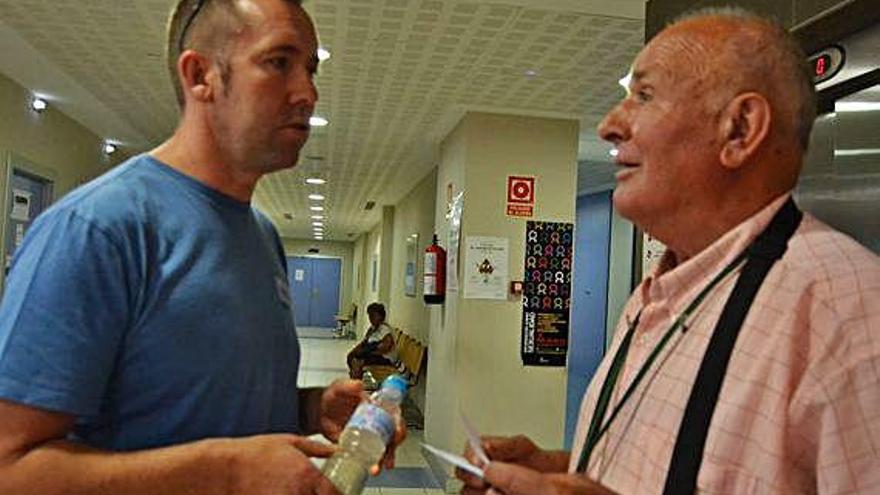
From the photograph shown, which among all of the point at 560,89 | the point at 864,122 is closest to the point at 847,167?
the point at 864,122

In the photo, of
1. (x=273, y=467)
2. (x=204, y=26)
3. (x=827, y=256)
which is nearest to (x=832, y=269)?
(x=827, y=256)

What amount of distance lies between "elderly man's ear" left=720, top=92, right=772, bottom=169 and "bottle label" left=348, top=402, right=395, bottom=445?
64cm

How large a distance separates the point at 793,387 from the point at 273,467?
64 cm

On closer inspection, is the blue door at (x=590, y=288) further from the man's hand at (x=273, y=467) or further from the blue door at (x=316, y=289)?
the blue door at (x=316, y=289)

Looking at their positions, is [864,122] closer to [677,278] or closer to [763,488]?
Answer: [677,278]

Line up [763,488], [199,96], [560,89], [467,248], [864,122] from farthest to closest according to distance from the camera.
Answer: [467,248] → [560,89] → [864,122] → [199,96] → [763,488]

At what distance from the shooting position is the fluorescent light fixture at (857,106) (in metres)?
1.57

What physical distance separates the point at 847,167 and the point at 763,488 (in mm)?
1075

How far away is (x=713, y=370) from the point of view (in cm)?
92

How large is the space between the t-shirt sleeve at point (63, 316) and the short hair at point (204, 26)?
371mm

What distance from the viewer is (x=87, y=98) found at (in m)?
5.21

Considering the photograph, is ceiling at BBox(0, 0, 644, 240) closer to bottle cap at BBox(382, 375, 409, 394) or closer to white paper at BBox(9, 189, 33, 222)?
white paper at BBox(9, 189, 33, 222)

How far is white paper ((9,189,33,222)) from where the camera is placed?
204 inches

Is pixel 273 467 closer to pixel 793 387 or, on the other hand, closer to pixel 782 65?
pixel 793 387
